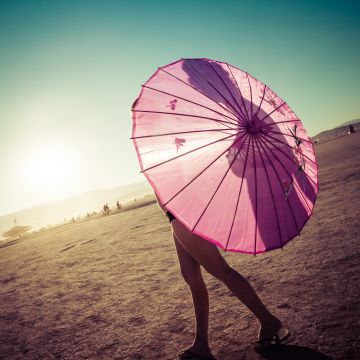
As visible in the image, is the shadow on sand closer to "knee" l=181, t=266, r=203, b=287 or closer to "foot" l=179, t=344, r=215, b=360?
"foot" l=179, t=344, r=215, b=360

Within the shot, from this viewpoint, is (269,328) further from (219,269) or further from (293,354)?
(219,269)

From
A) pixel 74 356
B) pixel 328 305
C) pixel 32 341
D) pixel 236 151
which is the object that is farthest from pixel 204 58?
pixel 32 341

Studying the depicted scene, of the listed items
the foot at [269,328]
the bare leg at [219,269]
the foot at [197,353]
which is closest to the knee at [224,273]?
the bare leg at [219,269]

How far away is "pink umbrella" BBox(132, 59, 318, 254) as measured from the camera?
178 cm

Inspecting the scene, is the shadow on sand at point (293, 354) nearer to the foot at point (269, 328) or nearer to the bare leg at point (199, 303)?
the foot at point (269, 328)

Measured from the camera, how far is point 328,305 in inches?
93.0

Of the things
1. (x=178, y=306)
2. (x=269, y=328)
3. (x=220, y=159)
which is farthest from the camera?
(x=178, y=306)

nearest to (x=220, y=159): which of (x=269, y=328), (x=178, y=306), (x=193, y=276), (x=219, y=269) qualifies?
(x=219, y=269)

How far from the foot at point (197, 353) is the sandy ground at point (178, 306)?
0.29 feet

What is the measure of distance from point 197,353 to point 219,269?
71 cm

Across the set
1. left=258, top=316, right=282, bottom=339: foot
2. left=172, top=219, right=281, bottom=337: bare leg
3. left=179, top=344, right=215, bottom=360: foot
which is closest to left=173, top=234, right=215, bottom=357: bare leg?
left=179, top=344, right=215, bottom=360: foot

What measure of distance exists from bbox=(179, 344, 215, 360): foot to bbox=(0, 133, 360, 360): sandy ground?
9cm

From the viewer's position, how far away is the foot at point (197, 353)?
6.73ft

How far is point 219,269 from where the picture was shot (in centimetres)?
193
